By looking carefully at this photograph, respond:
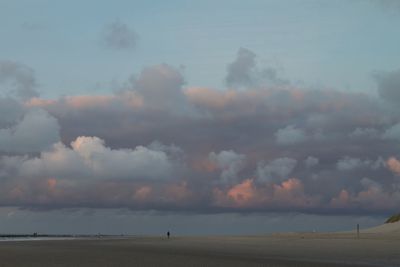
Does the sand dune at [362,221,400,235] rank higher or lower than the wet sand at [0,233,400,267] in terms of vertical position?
higher

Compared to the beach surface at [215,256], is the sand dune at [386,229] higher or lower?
higher

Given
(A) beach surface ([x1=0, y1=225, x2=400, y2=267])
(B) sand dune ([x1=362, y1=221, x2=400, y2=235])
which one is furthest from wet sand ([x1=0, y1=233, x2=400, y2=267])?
(B) sand dune ([x1=362, y1=221, x2=400, y2=235])

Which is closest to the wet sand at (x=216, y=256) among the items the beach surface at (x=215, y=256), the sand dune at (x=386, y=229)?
the beach surface at (x=215, y=256)

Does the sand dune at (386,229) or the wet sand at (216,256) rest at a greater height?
the sand dune at (386,229)

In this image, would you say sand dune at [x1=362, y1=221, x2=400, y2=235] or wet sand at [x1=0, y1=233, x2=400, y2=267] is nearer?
wet sand at [x1=0, y1=233, x2=400, y2=267]

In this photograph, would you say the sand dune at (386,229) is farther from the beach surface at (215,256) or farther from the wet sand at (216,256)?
the wet sand at (216,256)

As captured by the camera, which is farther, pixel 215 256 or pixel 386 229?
pixel 386 229

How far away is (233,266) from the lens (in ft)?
158

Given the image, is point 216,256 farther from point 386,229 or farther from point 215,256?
point 386,229

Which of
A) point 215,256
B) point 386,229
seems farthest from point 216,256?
point 386,229

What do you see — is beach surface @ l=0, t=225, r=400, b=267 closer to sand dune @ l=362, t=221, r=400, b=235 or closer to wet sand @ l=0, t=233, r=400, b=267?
wet sand @ l=0, t=233, r=400, b=267

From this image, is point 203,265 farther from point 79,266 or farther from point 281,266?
point 79,266

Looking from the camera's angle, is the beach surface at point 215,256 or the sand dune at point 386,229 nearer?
the beach surface at point 215,256

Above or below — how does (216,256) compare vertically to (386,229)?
below
